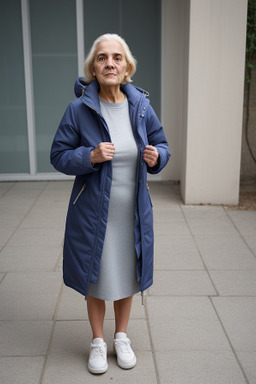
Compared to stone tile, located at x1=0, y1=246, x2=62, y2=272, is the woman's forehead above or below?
above

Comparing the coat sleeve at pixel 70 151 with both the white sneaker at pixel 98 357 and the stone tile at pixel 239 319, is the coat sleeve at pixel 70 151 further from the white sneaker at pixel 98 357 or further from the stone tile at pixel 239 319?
the stone tile at pixel 239 319

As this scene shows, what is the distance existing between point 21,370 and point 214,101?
430 cm

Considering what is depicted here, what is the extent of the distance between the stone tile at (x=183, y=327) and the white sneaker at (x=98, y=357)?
1.24ft

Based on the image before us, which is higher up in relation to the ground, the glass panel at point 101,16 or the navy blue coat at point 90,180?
the glass panel at point 101,16

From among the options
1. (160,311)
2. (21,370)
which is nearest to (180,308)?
(160,311)

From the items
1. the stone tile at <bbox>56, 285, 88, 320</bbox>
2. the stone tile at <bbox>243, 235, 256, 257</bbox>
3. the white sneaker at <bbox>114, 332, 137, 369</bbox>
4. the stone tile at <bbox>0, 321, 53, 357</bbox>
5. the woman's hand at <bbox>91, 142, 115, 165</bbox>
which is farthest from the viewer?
the stone tile at <bbox>243, 235, 256, 257</bbox>

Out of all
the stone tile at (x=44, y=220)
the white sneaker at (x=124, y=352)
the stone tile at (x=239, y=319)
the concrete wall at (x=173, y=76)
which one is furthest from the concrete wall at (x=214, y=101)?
the white sneaker at (x=124, y=352)

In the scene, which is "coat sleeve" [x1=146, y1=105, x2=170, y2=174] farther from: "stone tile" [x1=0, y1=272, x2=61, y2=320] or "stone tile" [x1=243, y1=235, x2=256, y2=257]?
"stone tile" [x1=243, y1=235, x2=256, y2=257]

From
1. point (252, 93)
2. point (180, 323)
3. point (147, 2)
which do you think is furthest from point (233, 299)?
point (147, 2)

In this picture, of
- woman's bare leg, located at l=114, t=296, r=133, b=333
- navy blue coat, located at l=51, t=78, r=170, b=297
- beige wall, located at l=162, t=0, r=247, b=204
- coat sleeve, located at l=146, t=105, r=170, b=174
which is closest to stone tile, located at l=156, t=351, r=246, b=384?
woman's bare leg, located at l=114, t=296, r=133, b=333

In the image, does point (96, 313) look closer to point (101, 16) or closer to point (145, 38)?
point (145, 38)

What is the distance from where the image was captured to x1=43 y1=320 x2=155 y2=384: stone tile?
108 inches

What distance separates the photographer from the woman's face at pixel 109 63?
2.51 meters

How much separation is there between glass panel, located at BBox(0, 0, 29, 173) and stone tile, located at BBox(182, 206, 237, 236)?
3135mm
